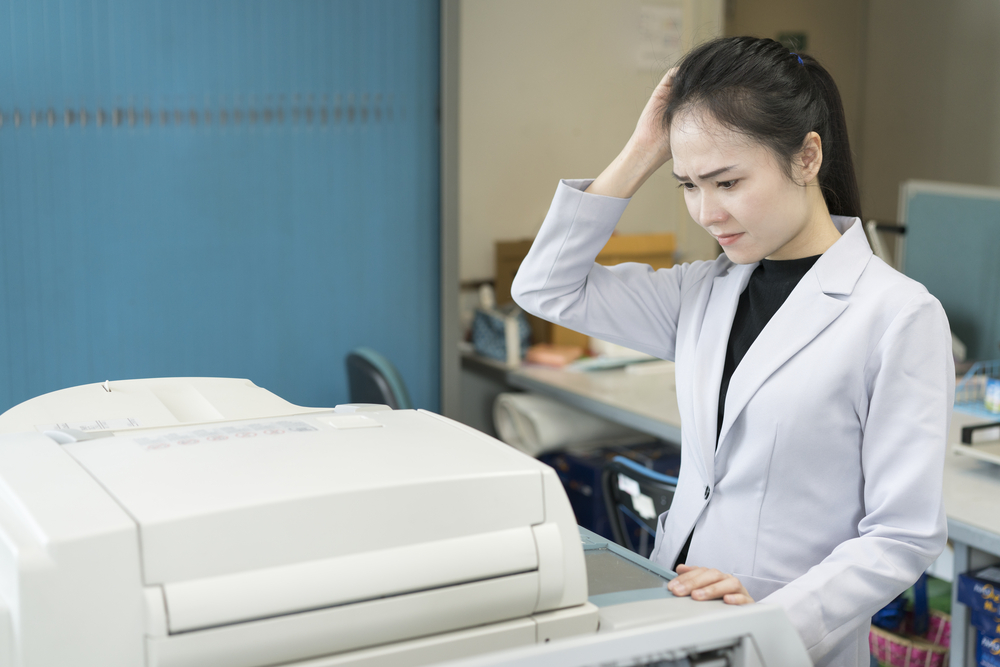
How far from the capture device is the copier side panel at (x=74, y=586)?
0.63 meters

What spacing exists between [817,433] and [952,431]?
4.27 feet

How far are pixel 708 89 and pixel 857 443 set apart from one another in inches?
18.0

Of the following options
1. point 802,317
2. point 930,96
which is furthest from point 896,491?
point 930,96

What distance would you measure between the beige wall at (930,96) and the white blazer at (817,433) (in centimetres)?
327

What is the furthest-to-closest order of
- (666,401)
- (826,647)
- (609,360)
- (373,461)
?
(609,360) < (666,401) < (826,647) < (373,461)

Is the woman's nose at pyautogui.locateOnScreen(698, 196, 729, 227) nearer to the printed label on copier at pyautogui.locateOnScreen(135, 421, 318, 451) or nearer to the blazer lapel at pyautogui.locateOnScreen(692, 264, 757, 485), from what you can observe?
the blazer lapel at pyautogui.locateOnScreen(692, 264, 757, 485)

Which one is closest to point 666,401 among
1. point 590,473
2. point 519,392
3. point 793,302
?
point 590,473

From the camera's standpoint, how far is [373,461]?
Answer: 0.78m

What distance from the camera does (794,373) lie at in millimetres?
1090

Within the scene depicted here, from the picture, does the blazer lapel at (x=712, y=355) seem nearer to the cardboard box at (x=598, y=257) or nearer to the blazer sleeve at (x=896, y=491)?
the blazer sleeve at (x=896, y=491)

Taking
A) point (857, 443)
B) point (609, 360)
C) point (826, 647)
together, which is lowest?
point (609, 360)

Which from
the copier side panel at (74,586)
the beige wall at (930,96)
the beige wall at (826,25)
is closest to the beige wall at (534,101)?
the beige wall at (826,25)

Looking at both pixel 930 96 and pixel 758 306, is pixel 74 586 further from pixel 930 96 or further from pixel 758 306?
pixel 930 96

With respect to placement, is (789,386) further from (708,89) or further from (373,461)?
(373,461)
